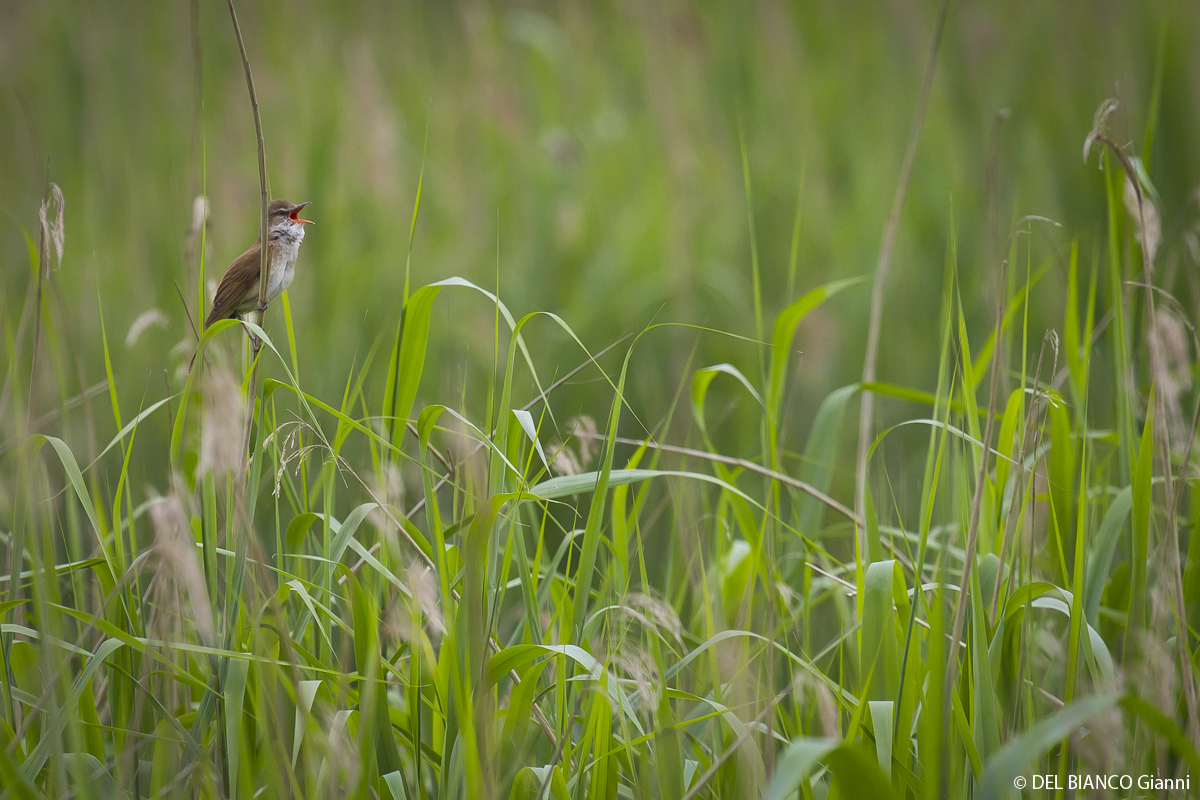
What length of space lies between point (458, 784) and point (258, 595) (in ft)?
1.43

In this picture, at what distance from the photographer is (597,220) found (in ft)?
12.6

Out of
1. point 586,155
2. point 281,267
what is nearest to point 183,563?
point 281,267

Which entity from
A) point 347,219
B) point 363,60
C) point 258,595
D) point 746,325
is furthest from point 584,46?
point 258,595

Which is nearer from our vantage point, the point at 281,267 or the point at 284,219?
the point at 281,267

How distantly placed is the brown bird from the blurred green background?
1.07m

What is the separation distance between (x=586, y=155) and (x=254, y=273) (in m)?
2.69

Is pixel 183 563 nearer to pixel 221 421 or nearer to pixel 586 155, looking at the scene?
pixel 221 421

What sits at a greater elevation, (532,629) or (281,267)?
(281,267)

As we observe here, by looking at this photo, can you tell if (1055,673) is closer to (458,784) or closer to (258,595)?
(458,784)

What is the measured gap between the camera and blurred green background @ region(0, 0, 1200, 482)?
3.32 meters

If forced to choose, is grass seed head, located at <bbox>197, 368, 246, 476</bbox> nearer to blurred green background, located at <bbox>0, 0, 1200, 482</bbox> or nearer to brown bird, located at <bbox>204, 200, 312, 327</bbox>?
brown bird, located at <bbox>204, 200, 312, 327</bbox>

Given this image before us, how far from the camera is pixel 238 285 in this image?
180 centimetres

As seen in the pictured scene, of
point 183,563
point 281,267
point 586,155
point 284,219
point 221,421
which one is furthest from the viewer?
point 586,155

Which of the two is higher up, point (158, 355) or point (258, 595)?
point (158, 355)
